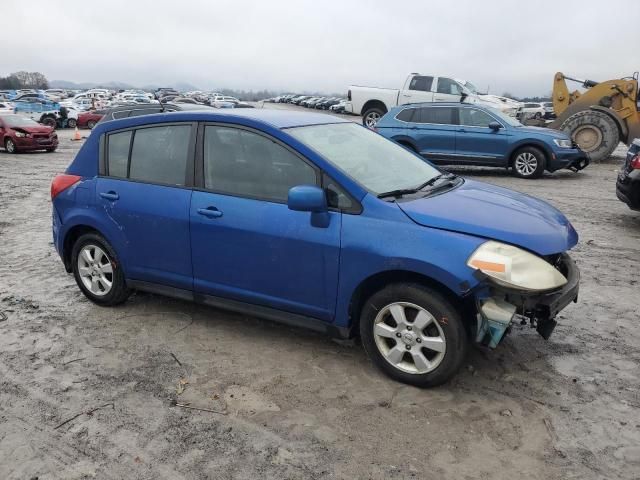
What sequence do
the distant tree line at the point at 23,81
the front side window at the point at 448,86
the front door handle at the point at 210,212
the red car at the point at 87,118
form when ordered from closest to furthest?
the front door handle at the point at 210,212
the front side window at the point at 448,86
the red car at the point at 87,118
the distant tree line at the point at 23,81

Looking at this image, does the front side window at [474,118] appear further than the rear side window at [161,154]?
Yes

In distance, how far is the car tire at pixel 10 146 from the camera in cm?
1908

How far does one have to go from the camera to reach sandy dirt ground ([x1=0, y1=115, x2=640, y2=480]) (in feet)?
9.55

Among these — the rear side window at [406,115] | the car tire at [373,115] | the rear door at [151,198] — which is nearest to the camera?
the rear door at [151,198]

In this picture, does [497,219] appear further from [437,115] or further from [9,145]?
[9,145]

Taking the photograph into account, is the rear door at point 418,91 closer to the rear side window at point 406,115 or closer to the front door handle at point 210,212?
the rear side window at point 406,115

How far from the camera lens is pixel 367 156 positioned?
426 centimetres

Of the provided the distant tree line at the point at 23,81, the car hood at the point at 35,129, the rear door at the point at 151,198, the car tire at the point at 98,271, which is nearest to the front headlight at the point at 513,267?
the rear door at the point at 151,198

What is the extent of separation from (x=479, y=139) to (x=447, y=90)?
7015mm

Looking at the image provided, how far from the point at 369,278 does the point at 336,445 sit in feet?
3.46

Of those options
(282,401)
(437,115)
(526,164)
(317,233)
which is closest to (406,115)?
(437,115)

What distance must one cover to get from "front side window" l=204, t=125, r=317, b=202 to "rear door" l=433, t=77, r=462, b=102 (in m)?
15.9

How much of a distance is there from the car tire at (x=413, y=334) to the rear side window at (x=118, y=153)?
8.15 ft

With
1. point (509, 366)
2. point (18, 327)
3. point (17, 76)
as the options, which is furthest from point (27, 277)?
point (17, 76)
